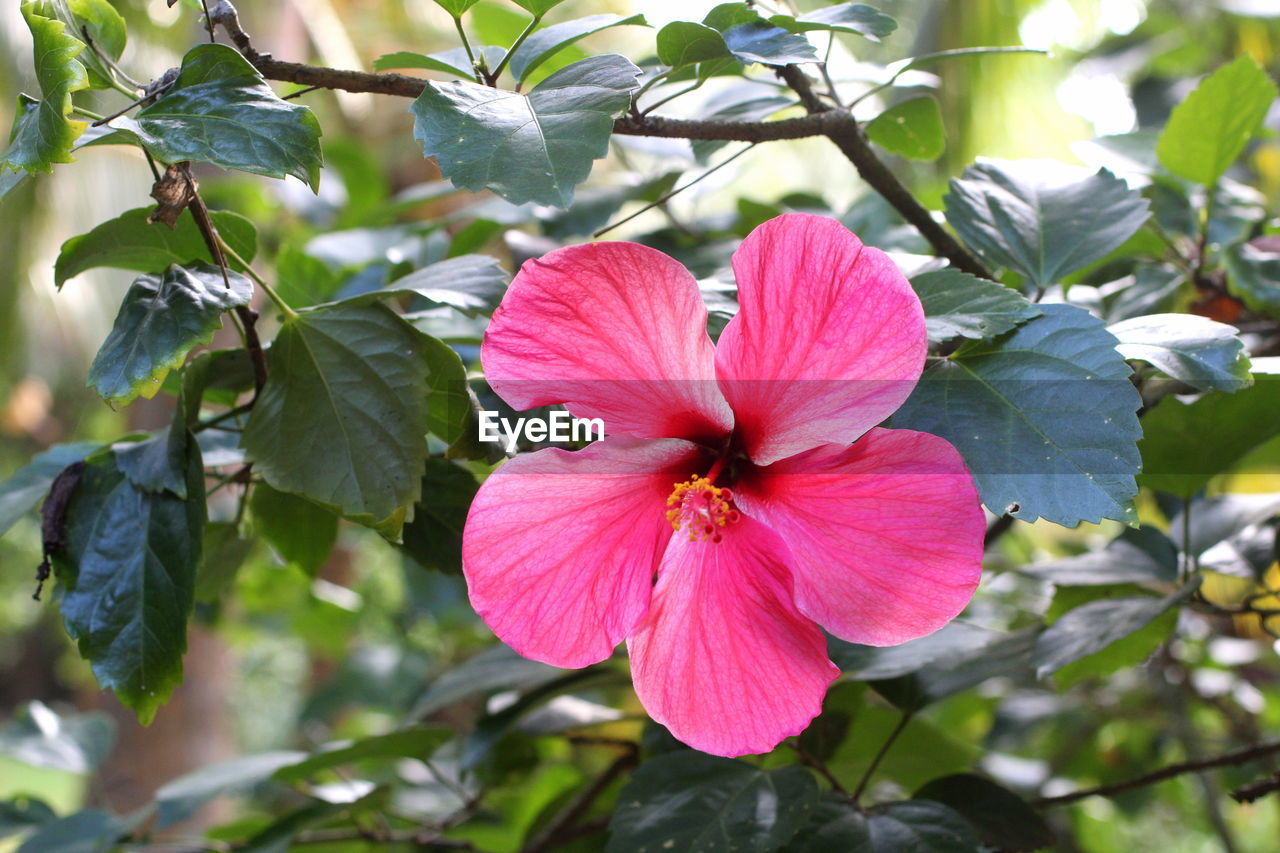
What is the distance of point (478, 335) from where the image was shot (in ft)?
3.12

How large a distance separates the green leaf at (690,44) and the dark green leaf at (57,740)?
4.37 ft

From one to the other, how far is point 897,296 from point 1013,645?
0.56 m

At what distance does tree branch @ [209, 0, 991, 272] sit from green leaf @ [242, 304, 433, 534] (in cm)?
16

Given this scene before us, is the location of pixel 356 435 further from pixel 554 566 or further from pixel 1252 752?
pixel 1252 752

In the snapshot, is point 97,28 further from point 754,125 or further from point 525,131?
point 754,125

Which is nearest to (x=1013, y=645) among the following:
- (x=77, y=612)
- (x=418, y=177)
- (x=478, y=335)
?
(x=478, y=335)

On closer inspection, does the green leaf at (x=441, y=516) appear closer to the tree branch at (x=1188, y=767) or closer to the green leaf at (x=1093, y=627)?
the green leaf at (x=1093, y=627)

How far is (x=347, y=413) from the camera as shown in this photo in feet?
2.24

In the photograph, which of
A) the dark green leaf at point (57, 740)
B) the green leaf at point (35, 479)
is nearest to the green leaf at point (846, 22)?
the green leaf at point (35, 479)

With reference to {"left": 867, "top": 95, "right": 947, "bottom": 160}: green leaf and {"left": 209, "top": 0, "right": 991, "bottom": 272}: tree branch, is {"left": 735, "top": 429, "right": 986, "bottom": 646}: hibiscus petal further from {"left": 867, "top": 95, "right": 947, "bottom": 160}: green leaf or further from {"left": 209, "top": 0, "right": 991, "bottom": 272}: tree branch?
{"left": 867, "top": 95, "right": 947, "bottom": 160}: green leaf

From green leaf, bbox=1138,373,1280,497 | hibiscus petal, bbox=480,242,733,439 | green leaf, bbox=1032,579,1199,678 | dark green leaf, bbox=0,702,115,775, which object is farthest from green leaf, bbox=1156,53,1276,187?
dark green leaf, bbox=0,702,115,775

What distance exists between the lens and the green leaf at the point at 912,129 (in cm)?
92

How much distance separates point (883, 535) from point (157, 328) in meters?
0.47

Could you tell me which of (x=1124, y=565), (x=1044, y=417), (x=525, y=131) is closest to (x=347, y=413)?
(x=525, y=131)
